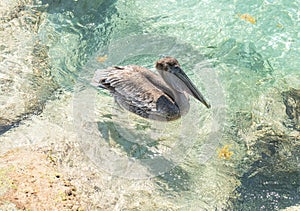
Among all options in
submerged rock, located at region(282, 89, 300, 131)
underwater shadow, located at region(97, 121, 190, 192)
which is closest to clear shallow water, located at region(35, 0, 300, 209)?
underwater shadow, located at region(97, 121, 190, 192)

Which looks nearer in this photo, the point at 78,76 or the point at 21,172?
the point at 21,172

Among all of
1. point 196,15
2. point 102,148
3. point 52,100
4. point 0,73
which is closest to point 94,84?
point 52,100

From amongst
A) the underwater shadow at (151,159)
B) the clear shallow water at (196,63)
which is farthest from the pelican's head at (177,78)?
the underwater shadow at (151,159)

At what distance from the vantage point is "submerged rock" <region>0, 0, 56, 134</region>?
5.77 metres

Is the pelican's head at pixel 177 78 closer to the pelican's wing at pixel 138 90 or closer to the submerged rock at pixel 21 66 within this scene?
the pelican's wing at pixel 138 90

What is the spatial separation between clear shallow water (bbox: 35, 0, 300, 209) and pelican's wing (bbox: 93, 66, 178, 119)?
0.34 m

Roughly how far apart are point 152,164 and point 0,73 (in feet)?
9.04

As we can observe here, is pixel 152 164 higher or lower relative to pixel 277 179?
higher

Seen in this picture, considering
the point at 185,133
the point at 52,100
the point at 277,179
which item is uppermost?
the point at 52,100

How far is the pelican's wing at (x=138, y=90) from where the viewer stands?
543 centimetres

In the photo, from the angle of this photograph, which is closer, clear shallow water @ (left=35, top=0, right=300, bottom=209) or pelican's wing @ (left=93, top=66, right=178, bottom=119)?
clear shallow water @ (left=35, top=0, right=300, bottom=209)

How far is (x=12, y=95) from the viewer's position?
593 centimetres

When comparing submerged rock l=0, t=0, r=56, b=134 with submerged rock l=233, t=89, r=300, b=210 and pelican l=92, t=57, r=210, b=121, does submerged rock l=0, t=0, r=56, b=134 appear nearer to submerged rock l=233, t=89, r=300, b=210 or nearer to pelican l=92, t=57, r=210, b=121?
pelican l=92, t=57, r=210, b=121

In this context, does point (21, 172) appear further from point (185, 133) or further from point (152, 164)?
point (185, 133)
